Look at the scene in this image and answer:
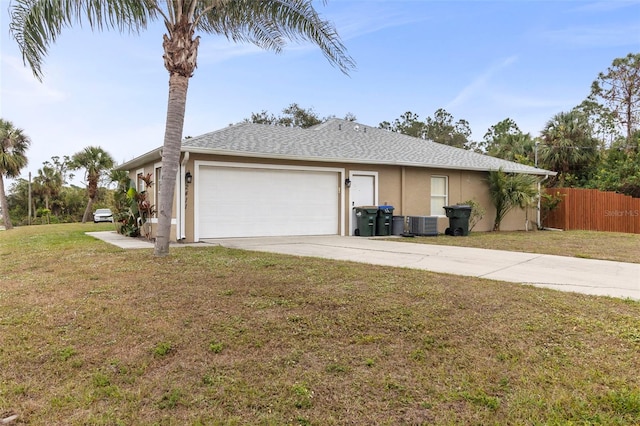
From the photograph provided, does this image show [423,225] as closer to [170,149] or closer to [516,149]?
[170,149]

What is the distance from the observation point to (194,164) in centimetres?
1136

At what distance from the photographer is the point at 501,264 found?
291 inches

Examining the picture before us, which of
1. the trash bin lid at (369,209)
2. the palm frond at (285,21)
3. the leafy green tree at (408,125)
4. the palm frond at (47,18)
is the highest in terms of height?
the leafy green tree at (408,125)

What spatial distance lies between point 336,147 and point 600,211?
12.1 m

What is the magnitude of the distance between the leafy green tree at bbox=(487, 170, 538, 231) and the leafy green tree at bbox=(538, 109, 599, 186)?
8.96 m

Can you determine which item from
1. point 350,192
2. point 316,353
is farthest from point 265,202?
point 316,353

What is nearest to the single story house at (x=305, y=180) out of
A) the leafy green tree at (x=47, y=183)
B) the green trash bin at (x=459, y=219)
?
the green trash bin at (x=459, y=219)

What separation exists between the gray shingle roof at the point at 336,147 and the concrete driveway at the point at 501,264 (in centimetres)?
331

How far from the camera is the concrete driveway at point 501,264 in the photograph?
18.7ft

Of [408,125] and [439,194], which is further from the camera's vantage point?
[408,125]

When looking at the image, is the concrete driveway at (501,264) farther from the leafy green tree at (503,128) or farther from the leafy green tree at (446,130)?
the leafy green tree at (446,130)

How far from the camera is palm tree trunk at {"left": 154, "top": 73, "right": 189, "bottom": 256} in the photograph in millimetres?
7660

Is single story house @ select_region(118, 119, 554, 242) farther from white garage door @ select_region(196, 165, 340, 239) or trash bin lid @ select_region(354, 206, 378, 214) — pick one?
trash bin lid @ select_region(354, 206, 378, 214)

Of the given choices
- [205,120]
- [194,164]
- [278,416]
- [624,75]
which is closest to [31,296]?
[278,416]
